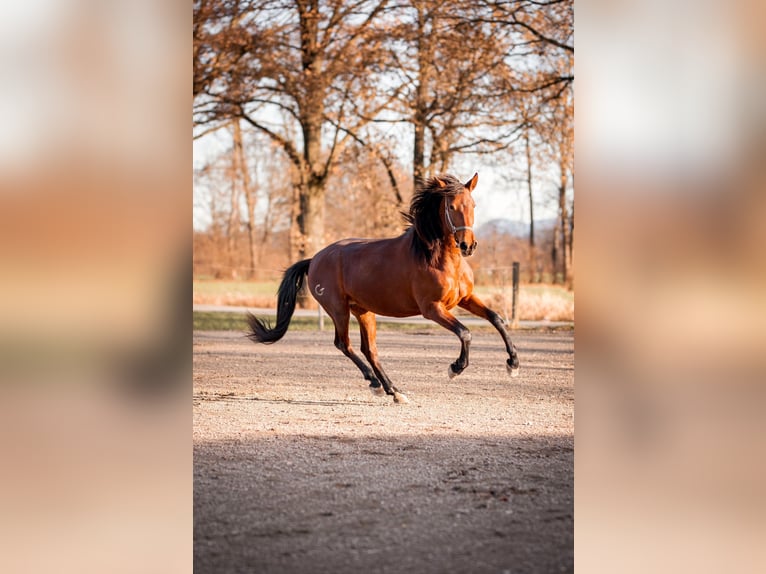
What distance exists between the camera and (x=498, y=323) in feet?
19.1

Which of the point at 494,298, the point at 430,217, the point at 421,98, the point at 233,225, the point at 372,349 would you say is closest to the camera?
the point at 430,217

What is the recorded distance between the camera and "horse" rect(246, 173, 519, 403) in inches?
224

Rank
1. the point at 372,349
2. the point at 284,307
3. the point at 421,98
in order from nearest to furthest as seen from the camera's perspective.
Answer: the point at 372,349
the point at 284,307
the point at 421,98

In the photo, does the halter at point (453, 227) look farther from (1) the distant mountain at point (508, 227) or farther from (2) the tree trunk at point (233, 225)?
(2) the tree trunk at point (233, 225)

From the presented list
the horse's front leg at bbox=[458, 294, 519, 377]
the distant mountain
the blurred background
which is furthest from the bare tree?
the horse's front leg at bbox=[458, 294, 519, 377]

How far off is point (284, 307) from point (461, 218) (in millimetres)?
2255

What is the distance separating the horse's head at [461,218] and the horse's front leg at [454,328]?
535mm

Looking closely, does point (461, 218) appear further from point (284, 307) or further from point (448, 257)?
point (284, 307)

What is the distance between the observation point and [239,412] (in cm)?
613

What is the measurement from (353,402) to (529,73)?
390 inches

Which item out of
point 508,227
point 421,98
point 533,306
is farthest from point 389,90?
point 508,227

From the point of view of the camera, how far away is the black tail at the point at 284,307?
6.95 metres
